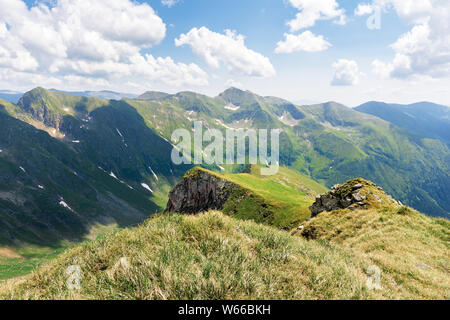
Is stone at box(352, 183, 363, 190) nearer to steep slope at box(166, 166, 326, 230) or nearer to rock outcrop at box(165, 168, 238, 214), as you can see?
steep slope at box(166, 166, 326, 230)

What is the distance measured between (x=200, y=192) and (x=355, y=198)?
83.6 meters

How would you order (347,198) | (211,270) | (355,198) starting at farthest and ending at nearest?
(347,198)
(355,198)
(211,270)

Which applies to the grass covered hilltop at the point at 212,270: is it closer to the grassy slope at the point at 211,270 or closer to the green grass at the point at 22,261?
the grassy slope at the point at 211,270

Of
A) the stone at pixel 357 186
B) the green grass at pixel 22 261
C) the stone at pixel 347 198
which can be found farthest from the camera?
the green grass at pixel 22 261

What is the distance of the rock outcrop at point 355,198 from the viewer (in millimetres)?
25606

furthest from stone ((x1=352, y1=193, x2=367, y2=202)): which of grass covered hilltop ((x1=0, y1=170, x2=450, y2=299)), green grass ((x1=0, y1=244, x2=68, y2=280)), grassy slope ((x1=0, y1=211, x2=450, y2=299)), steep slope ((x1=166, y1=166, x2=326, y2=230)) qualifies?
green grass ((x1=0, y1=244, x2=68, y2=280))

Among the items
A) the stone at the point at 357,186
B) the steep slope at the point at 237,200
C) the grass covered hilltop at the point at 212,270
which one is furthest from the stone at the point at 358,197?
the steep slope at the point at 237,200

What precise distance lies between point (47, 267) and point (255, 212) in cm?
7013

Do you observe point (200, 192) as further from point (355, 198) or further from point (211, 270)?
point (211, 270)

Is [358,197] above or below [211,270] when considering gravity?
below

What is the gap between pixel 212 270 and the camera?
5.36m

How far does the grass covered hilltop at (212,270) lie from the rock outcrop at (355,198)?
624 inches

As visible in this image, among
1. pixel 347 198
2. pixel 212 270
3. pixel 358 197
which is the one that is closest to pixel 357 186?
pixel 347 198
